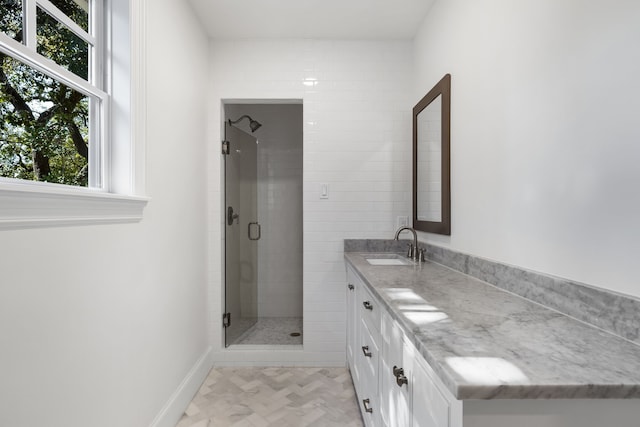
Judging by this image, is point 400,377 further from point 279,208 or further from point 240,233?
point 279,208

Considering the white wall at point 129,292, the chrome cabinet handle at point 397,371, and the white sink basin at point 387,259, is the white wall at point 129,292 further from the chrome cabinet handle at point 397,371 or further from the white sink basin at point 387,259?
the white sink basin at point 387,259

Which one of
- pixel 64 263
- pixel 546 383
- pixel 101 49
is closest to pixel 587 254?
pixel 546 383

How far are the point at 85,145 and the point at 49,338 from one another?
75 cm

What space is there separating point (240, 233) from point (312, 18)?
202 centimetres

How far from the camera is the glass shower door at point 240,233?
3.12m

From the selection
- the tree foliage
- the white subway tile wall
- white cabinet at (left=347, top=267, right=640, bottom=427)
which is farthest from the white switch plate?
the tree foliage

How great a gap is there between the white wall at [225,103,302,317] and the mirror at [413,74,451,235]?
1.68 m

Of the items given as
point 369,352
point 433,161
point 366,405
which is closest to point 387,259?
point 433,161

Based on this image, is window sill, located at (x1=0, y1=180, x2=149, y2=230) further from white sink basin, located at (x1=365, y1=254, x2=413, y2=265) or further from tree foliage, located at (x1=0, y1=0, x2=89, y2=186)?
white sink basin, located at (x1=365, y1=254, x2=413, y2=265)

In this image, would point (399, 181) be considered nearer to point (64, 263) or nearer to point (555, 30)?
point (555, 30)

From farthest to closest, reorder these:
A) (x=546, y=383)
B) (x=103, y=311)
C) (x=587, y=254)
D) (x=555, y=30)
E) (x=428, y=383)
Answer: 1. (x=103, y=311)
2. (x=555, y=30)
3. (x=587, y=254)
4. (x=428, y=383)
5. (x=546, y=383)

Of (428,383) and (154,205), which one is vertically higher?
(154,205)

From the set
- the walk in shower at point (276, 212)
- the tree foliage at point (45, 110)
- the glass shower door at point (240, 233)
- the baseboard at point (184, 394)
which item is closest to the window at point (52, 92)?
the tree foliage at point (45, 110)

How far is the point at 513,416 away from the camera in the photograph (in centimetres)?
72
